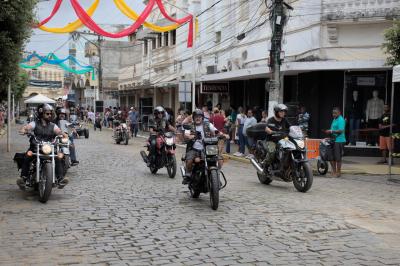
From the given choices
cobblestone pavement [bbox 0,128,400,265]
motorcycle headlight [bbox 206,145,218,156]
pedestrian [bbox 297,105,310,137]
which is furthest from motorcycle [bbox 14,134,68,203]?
pedestrian [bbox 297,105,310,137]

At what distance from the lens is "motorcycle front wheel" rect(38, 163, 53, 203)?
28.5 feet

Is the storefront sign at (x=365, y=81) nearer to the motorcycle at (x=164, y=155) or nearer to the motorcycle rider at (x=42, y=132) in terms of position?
the motorcycle at (x=164, y=155)

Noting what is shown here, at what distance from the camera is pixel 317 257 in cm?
590

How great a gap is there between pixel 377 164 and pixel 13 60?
11.4m

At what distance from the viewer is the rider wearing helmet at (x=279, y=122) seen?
11.0 meters

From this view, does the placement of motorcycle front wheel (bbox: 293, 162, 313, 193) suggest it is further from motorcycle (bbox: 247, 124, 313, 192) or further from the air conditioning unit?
the air conditioning unit

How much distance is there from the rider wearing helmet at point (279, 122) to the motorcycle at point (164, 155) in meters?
2.55

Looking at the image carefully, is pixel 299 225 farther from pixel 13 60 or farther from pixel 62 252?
pixel 13 60

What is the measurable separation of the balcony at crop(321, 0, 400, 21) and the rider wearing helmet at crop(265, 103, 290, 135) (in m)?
8.99

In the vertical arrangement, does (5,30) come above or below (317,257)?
above

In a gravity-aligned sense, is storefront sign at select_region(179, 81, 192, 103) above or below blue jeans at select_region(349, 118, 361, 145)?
above

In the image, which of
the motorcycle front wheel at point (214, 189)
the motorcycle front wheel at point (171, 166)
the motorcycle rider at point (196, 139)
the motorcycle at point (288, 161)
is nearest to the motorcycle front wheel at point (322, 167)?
the motorcycle at point (288, 161)

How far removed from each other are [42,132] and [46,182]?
125cm

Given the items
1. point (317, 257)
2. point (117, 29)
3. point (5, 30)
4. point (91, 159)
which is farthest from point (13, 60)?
point (117, 29)
